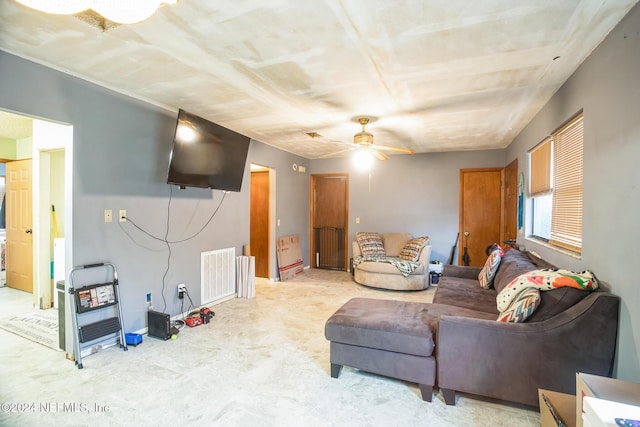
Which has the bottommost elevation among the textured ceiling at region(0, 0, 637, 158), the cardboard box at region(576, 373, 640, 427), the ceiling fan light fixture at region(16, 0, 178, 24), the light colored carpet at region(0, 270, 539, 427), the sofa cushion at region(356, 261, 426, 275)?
the light colored carpet at region(0, 270, 539, 427)

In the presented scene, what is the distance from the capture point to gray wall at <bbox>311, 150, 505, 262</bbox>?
19.0 feet

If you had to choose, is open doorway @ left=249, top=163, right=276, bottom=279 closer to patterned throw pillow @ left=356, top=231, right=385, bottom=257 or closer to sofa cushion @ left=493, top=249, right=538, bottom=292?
patterned throw pillow @ left=356, top=231, right=385, bottom=257

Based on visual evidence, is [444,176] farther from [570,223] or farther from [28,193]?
[28,193]

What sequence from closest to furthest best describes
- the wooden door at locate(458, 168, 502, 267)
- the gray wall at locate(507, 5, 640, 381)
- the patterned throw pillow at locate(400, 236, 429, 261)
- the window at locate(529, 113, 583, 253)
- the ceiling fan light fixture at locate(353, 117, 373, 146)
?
the gray wall at locate(507, 5, 640, 381)
the window at locate(529, 113, 583, 253)
the ceiling fan light fixture at locate(353, 117, 373, 146)
the patterned throw pillow at locate(400, 236, 429, 261)
the wooden door at locate(458, 168, 502, 267)

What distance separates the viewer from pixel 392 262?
5047mm

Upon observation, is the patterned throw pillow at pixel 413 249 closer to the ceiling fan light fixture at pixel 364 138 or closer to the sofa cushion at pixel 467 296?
the sofa cushion at pixel 467 296

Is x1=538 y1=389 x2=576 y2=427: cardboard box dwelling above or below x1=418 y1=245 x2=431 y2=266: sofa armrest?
below

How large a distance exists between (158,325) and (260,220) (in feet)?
9.46

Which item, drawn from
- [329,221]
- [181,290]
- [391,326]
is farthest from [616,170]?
[329,221]

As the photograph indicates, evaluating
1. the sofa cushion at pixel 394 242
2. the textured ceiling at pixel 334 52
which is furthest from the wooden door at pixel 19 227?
the sofa cushion at pixel 394 242

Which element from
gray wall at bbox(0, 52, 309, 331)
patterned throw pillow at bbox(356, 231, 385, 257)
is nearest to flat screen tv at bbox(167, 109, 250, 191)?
gray wall at bbox(0, 52, 309, 331)

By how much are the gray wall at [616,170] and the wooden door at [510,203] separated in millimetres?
2406

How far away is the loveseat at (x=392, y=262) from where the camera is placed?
197 inches

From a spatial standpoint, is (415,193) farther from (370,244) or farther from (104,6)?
(104,6)
